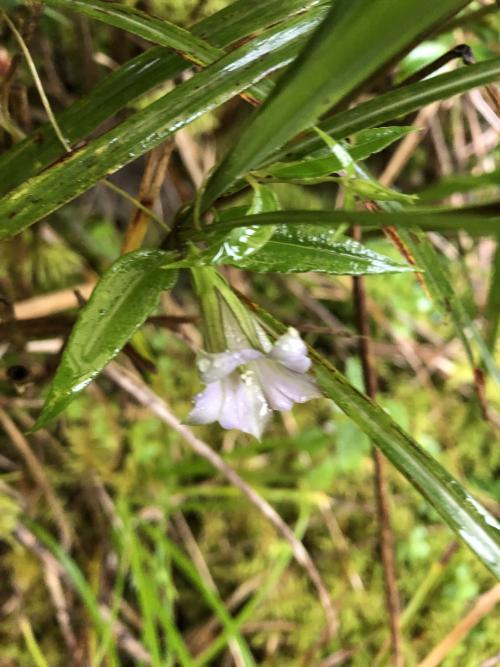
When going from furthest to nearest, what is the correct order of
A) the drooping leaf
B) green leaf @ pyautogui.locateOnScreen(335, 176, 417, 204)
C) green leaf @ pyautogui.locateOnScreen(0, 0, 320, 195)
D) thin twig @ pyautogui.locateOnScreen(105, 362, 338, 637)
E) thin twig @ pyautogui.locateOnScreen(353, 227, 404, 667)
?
thin twig @ pyautogui.locateOnScreen(105, 362, 338, 637) → thin twig @ pyautogui.locateOnScreen(353, 227, 404, 667) → green leaf @ pyautogui.locateOnScreen(0, 0, 320, 195) → green leaf @ pyautogui.locateOnScreen(335, 176, 417, 204) → the drooping leaf

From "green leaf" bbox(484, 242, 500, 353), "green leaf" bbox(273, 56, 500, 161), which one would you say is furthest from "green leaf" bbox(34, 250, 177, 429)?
"green leaf" bbox(484, 242, 500, 353)

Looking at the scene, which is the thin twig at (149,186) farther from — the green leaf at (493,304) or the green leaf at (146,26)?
the green leaf at (493,304)

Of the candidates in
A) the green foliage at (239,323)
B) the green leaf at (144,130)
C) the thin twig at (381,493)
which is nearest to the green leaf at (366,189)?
the green foliage at (239,323)

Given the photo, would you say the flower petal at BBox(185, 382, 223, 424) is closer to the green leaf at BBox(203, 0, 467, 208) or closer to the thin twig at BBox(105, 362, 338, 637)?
the green leaf at BBox(203, 0, 467, 208)

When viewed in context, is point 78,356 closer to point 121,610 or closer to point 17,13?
point 17,13

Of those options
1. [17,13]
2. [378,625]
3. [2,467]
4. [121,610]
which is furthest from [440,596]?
[17,13]

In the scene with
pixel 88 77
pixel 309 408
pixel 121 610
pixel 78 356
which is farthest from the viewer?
pixel 309 408
